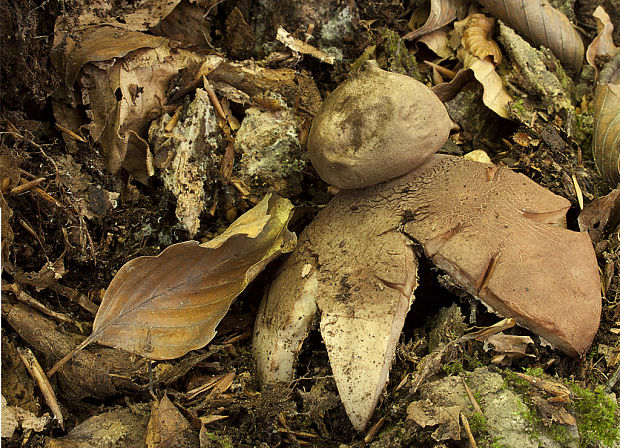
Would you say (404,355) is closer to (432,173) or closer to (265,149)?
(432,173)

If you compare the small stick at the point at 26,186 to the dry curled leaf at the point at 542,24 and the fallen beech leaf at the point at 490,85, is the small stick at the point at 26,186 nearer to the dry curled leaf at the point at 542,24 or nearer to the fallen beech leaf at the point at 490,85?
the fallen beech leaf at the point at 490,85

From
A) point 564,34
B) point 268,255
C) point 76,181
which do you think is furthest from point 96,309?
point 564,34

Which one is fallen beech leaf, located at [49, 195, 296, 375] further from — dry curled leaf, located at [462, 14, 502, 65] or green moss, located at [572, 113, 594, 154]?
green moss, located at [572, 113, 594, 154]

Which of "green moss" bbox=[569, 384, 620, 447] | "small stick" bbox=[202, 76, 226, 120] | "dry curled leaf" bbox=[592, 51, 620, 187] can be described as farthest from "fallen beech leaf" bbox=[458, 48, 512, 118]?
"green moss" bbox=[569, 384, 620, 447]

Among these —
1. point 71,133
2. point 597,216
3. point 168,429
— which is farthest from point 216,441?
point 597,216

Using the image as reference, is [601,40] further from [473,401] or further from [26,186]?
[26,186]
